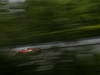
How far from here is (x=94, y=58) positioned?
1294mm

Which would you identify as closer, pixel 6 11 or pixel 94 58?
pixel 94 58

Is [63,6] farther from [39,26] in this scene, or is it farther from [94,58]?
[94,58]

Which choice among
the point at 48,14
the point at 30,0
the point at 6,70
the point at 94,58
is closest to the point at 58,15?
the point at 48,14

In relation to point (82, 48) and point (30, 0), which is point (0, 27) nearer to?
point (30, 0)

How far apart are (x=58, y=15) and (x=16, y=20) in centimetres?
24

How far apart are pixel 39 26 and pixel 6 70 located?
0.32 m

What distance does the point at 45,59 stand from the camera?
1.38m

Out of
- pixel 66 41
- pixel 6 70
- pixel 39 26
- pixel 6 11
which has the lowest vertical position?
pixel 6 70

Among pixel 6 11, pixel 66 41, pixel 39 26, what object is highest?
pixel 6 11

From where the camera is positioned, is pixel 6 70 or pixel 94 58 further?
pixel 6 70

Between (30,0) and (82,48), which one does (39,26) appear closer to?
(30,0)

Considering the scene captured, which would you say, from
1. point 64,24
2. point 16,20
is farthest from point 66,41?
point 16,20

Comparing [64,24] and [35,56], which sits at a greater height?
[64,24]

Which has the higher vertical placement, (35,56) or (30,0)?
(30,0)
